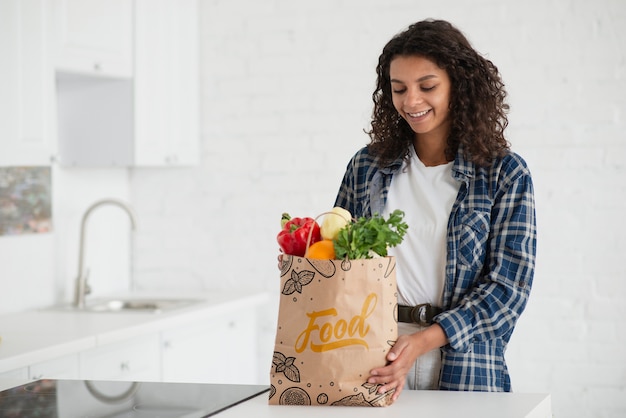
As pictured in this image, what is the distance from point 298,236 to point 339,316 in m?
0.17

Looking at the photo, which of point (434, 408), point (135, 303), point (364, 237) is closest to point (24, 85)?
point (135, 303)

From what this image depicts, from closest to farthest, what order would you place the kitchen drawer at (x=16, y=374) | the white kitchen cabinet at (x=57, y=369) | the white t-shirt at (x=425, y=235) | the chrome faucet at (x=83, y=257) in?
the white t-shirt at (x=425, y=235)
the kitchen drawer at (x=16, y=374)
the white kitchen cabinet at (x=57, y=369)
the chrome faucet at (x=83, y=257)

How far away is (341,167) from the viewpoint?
3756 mm

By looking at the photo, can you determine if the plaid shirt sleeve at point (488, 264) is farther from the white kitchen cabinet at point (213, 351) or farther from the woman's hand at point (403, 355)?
the white kitchen cabinet at point (213, 351)

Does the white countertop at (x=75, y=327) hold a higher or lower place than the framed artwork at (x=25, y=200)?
lower

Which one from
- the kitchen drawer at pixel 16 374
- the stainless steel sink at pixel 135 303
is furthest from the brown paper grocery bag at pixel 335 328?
the stainless steel sink at pixel 135 303

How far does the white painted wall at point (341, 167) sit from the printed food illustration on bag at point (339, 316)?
A: 2033mm

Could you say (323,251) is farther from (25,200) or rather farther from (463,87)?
(25,200)

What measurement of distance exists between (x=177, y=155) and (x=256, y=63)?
54 centimetres

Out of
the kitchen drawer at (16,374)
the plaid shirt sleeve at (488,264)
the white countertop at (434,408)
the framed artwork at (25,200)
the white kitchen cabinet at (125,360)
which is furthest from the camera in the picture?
the framed artwork at (25,200)

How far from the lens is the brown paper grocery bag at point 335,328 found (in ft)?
5.08

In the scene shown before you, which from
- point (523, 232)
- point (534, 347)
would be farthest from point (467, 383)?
point (534, 347)

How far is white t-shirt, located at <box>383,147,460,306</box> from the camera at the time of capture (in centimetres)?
192

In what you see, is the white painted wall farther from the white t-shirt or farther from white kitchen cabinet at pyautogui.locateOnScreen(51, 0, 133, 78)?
the white t-shirt
